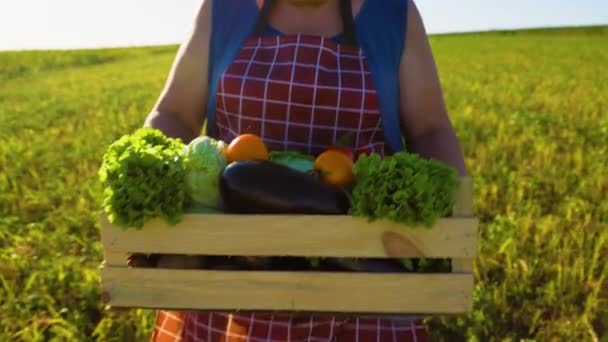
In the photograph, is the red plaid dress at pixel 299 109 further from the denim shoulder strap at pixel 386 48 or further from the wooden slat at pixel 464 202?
the wooden slat at pixel 464 202

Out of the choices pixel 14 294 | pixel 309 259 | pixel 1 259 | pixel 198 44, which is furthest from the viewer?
pixel 1 259

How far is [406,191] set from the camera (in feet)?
5.55

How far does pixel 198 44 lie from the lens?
7.53 feet

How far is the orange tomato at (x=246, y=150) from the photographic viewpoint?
1.91 meters

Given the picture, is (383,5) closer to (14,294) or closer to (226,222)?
(226,222)

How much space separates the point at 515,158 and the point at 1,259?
13.2 feet

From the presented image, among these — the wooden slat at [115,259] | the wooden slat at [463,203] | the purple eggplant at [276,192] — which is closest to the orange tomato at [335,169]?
the purple eggplant at [276,192]

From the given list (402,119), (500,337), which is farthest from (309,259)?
(500,337)

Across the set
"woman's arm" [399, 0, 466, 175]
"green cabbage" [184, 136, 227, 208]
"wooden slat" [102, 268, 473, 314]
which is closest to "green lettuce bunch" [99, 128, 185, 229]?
"green cabbage" [184, 136, 227, 208]

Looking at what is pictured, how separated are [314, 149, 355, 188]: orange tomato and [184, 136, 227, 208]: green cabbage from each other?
24cm

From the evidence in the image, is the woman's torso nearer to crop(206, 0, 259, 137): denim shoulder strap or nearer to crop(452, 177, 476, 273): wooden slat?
crop(206, 0, 259, 137): denim shoulder strap

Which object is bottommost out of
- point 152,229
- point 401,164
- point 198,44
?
point 152,229

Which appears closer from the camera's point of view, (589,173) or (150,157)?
(150,157)

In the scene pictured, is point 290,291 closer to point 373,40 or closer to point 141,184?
point 141,184
